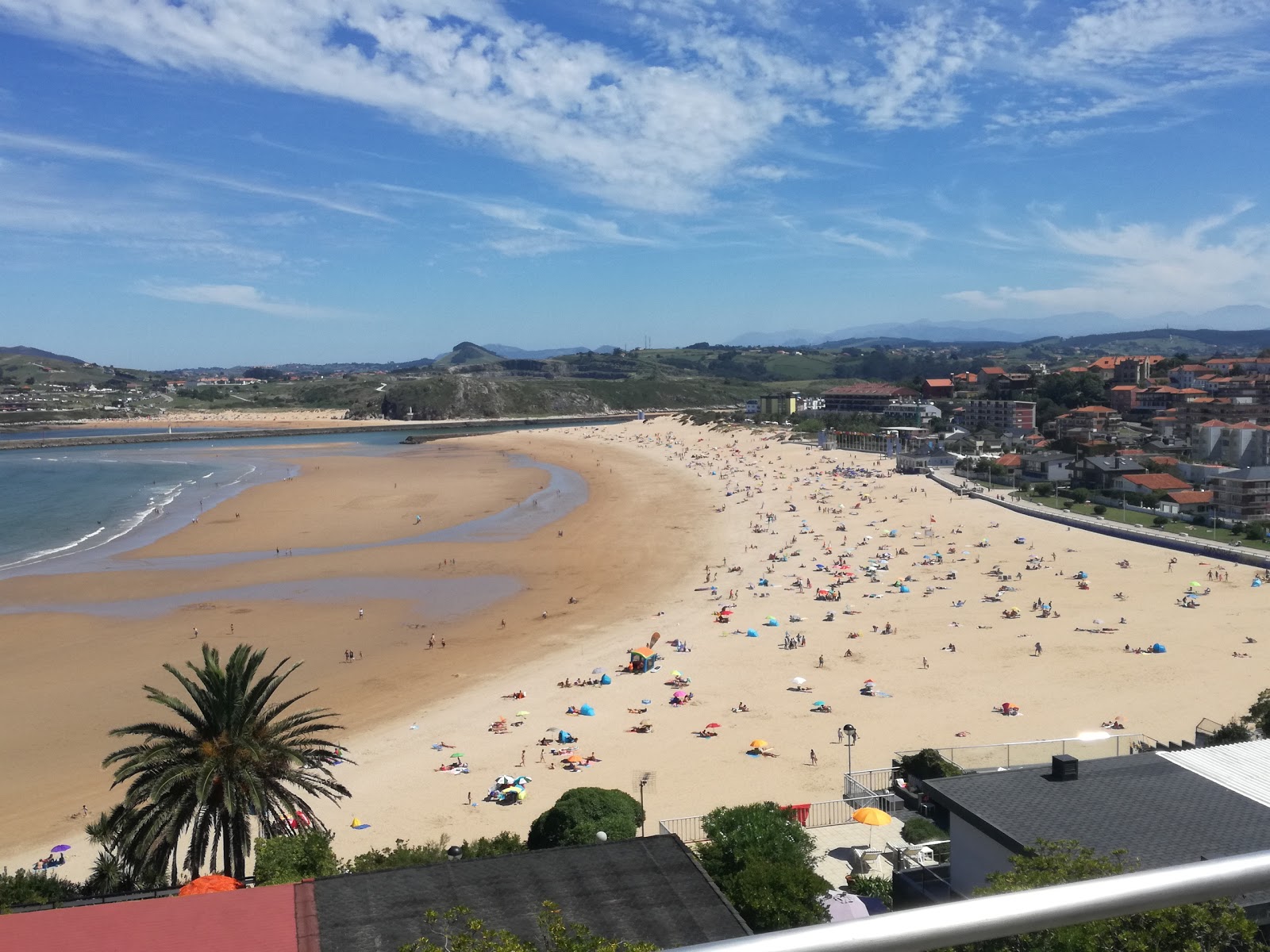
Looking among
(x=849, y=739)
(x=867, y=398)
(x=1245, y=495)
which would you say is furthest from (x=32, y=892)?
(x=867, y=398)

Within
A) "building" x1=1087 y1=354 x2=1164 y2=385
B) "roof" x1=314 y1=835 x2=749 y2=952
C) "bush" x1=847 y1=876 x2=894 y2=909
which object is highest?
"building" x1=1087 y1=354 x2=1164 y2=385

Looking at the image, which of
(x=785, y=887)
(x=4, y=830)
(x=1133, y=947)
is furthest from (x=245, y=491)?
(x=1133, y=947)

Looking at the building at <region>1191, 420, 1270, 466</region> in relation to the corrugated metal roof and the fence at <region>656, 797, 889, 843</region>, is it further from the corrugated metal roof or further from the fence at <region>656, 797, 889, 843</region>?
the corrugated metal roof

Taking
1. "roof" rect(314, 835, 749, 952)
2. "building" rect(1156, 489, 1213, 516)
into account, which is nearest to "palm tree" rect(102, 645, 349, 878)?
"roof" rect(314, 835, 749, 952)

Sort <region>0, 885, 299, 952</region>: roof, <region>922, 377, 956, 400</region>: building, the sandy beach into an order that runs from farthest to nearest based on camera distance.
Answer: <region>922, 377, 956, 400</region>: building
the sandy beach
<region>0, 885, 299, 952</region>: roof

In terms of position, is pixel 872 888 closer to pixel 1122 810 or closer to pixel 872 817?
pixel 872 817

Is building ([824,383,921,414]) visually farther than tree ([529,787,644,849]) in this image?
Yes
